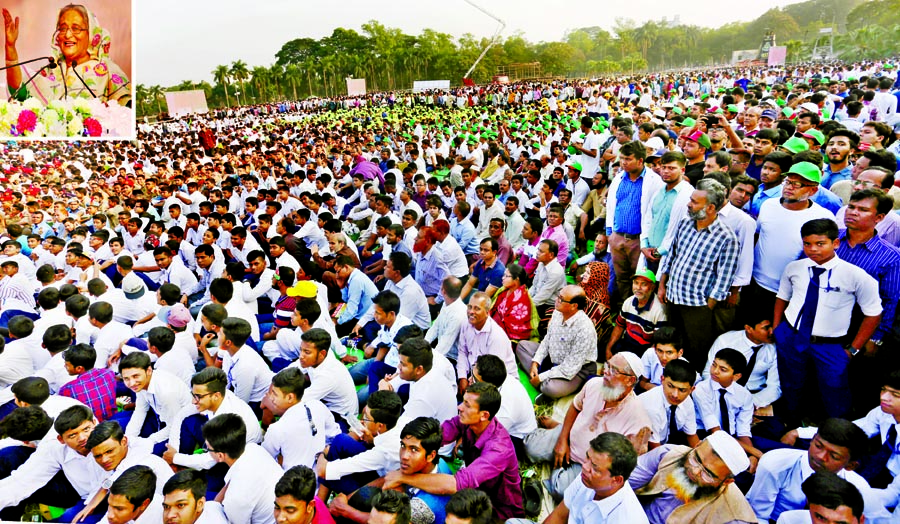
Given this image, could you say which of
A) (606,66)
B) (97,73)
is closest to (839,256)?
(97,73)

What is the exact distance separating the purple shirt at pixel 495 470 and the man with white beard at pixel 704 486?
0.65 metres

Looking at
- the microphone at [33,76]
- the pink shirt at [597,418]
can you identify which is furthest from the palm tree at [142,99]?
the pink shirt at [597,418]

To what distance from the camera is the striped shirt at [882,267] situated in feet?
9.43

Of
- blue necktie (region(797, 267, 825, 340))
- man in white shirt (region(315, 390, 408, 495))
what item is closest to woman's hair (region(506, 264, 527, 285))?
man in white shirt (region(315, 390, 408, 495))

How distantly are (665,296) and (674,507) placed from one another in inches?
60.1

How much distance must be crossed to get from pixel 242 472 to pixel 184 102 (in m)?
22.8

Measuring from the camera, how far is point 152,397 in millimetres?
3189

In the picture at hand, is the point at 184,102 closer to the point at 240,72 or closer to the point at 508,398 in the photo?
the point at 240,72

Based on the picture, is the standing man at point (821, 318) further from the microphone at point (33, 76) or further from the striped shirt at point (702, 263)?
the microphone at point (33, 76)

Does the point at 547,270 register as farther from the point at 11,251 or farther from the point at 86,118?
the point at 11,251

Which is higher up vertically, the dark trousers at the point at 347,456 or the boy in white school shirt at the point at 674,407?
the boy in white school shirt at the point at 674,407

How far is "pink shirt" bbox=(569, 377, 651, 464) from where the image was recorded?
2766 millimetres

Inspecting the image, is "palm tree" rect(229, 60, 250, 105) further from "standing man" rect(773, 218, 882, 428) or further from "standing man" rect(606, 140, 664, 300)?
"standing man" rect(773, 218, 882, 428)

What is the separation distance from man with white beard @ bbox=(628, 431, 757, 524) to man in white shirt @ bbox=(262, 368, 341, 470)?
5.54ft
